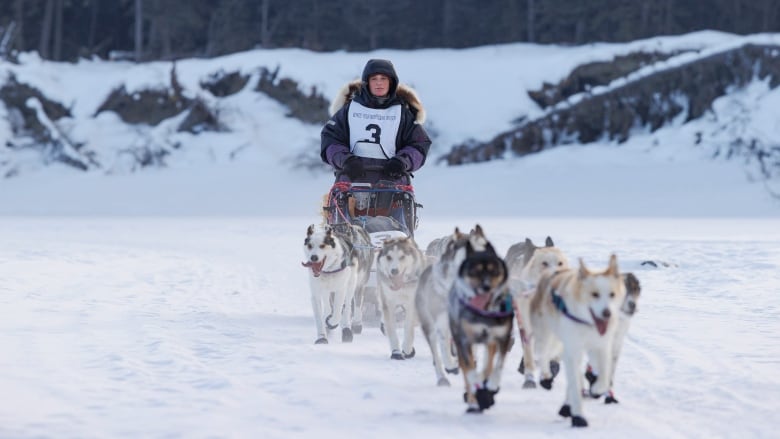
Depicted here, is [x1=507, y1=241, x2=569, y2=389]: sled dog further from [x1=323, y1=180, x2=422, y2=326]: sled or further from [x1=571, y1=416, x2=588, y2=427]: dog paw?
[x1=323, y1=180, x2=422, y2=326]: sled

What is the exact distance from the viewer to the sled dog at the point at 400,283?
247 inches

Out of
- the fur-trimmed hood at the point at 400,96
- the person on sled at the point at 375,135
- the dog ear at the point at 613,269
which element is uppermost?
the fur-trimmed hood at the point at 400,96

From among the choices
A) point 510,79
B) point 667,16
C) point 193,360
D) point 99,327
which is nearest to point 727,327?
point 193,360

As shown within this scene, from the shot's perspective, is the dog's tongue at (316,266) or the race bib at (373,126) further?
the race bib at (373,126)

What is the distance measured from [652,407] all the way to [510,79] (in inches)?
901

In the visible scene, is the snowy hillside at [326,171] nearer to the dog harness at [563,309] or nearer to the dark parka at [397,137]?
the dark parka at [397,137]

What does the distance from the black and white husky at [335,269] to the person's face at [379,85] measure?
1.00 metres

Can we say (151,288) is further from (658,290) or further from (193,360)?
(658,290)

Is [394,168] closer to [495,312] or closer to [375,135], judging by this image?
[375,135]

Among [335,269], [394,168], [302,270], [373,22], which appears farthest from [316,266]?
[373,22]

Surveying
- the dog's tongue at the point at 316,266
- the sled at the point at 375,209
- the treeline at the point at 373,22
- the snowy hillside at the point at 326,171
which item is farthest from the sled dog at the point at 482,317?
the treeline at the point at 373,22

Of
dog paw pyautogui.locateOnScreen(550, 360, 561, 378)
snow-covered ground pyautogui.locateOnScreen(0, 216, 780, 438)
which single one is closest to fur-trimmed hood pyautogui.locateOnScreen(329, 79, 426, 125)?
snow-covered ground pyautogui.locateOnScreen(0, 216, 780, 438)

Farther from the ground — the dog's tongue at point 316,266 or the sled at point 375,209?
the sled at point 375,209

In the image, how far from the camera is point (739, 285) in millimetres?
Result: 10070
